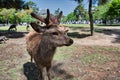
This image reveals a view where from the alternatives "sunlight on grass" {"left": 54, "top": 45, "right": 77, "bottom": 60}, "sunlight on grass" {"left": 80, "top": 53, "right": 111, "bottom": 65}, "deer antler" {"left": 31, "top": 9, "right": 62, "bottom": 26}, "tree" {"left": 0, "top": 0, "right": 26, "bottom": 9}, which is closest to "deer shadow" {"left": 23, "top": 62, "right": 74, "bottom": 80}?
"sunlight on grass" {"left": 54, "top": 45, "right": 77, "bottom": 60}

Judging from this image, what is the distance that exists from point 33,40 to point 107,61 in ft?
11.9

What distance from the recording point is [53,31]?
585 centimetres

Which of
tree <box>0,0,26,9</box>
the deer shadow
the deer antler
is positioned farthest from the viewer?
tree <box>0,0,26,9</box>

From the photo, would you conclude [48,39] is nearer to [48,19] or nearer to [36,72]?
[48,19]

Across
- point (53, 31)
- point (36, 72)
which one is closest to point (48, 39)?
point (53, 31)

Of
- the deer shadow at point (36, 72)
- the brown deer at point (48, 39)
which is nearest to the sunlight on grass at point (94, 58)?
the deer shadow at point (36, 72)

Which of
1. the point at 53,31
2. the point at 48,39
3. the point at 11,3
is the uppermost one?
the point at 11,3

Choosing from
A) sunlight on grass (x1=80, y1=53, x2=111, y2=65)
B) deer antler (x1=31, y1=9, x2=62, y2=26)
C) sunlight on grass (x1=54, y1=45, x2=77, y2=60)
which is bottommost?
sunlight on grass (x1=80, y1=53, x2=111, y2=65)

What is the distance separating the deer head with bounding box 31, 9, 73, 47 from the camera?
18.7 ft

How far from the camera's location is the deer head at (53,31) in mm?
5691

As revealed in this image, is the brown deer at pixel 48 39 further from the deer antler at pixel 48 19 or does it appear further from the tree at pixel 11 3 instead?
the tree at pixel 11 3

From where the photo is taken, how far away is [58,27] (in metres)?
5.82

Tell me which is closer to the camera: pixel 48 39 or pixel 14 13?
pixel 48 39

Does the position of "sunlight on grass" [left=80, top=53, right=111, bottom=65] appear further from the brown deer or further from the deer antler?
the deer antler
